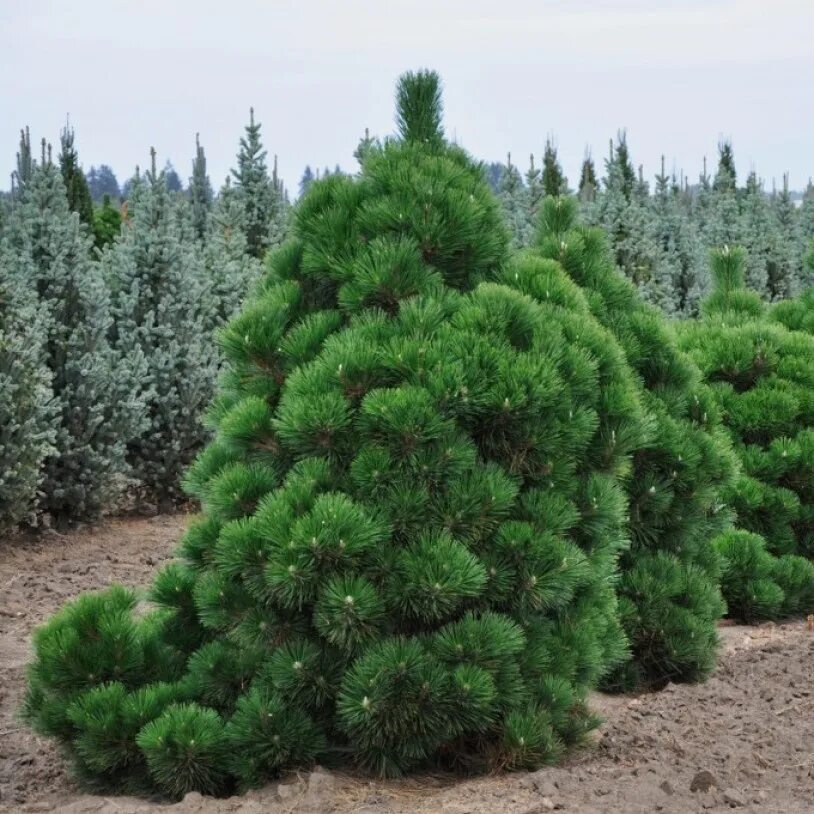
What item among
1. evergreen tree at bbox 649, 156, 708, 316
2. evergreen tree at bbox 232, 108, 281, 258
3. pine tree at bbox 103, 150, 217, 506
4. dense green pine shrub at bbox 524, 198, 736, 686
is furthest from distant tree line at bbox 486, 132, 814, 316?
dense green pine shrub at bbox 524, 198, 736, 686

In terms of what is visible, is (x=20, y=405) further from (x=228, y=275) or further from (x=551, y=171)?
(x=551, y=171)

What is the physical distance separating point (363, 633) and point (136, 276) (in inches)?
289

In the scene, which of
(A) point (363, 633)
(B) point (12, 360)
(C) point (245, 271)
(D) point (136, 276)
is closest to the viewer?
(A) point (363, 633)

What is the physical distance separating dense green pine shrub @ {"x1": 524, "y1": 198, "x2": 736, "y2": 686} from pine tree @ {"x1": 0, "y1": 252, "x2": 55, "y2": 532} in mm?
4474

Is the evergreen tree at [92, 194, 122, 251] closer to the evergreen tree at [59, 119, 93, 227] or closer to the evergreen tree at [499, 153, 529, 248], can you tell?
the evergreen tree at [59, 119, 93, 227]

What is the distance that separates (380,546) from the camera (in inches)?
150

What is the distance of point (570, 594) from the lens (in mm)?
4039

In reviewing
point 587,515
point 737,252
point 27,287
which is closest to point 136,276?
point 27,287

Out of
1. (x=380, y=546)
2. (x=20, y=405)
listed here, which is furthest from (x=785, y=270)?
(x=380, y=546)

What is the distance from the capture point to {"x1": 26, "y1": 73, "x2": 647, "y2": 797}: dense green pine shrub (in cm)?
381

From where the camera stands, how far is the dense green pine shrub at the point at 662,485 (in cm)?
532

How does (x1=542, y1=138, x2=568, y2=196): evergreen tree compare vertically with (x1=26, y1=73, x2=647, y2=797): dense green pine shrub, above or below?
above

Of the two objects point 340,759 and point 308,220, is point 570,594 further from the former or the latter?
point 308,220

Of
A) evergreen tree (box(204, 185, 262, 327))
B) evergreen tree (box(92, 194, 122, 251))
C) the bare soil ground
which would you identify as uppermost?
evergreen tree (box(92, 194, 122, 251))
